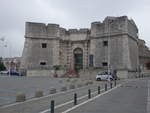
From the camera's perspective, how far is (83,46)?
61281mm

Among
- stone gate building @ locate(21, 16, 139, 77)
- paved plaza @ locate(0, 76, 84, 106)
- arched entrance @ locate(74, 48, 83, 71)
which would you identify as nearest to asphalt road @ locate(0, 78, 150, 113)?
paved plaza @ locate(0, 76, 84, 106)

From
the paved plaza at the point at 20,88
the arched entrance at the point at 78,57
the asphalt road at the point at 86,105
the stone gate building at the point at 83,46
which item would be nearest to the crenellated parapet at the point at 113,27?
the stone gate building at the point at 83,46

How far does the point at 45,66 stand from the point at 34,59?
360 centimetres

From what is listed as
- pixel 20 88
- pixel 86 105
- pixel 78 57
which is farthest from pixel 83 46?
pixel 86 105

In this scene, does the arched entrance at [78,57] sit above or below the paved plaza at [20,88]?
above

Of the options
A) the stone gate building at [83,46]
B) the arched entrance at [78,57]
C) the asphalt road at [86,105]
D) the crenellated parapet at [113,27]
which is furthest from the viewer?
the arched entrance at [78,57]

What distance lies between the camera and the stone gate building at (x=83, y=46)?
52531mm

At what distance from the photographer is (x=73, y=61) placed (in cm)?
6269

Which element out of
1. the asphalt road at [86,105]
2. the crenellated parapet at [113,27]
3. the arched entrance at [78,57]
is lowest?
the asphalt road at [86,105]

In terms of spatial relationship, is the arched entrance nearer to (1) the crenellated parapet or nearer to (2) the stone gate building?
(2) the stone gate building

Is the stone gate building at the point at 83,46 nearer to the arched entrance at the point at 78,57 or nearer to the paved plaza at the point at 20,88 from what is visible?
the arched entrance at the point at 78,57

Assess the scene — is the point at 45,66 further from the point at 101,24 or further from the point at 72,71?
the point at 101,24

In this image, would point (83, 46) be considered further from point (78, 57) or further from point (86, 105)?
point (86, 105)

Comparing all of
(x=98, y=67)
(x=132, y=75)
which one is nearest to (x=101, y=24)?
(x=98, y=67)
